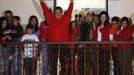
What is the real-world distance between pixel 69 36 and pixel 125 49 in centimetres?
141

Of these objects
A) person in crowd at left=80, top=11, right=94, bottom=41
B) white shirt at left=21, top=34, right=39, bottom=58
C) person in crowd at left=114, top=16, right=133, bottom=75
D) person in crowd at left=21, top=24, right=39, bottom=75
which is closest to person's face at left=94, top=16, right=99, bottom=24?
person in crowd at left=80, top=11, right=94, bottom=41

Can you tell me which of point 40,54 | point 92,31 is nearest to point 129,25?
point 92,31

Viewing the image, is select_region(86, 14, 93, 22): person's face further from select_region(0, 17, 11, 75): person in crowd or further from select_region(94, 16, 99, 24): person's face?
select_region(0, 17, 11, 75): person in crowd

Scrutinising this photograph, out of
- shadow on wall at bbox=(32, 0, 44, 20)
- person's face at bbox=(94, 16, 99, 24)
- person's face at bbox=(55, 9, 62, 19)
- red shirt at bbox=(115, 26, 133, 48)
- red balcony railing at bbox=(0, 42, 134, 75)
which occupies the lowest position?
red balcony railing at bbox=(0, 42, 134, 75)

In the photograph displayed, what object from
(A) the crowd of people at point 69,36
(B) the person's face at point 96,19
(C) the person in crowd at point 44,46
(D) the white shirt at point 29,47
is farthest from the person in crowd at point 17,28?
(B) the person's face at point 96,19

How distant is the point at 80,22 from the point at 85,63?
1.29 meters

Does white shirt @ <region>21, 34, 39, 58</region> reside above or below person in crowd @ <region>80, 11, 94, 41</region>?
below

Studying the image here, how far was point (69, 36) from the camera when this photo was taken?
404 inches

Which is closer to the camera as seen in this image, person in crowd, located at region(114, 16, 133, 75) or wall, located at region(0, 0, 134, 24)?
person in crowd, located at region(114, 16, 133, 75)

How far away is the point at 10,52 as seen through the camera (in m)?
9.81

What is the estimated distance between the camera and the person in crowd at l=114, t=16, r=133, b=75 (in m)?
9.51

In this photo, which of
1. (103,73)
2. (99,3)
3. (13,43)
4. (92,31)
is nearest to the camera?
(13,43)

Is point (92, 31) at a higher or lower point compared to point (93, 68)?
higher

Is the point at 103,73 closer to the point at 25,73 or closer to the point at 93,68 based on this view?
the point at 93,68
